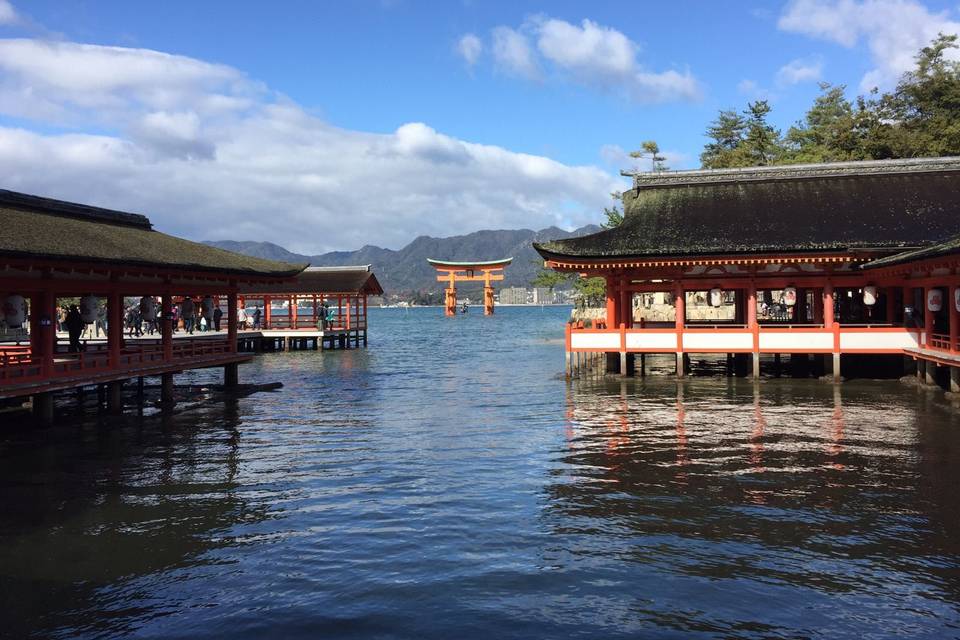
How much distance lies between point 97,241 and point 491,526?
15244 millimetres

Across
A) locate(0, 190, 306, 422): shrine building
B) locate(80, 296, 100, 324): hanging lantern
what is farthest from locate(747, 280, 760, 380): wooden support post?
locate(80, 296, 100, 324): hanging lantern

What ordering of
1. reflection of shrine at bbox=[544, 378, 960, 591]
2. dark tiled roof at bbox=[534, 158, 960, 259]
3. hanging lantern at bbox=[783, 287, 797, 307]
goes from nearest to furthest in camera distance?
reflection of shrine at bbox=[544, 378, 960, 591] → dark tiled roof at bbox=[534, 158, 960, 259] → hanging lantern at bbox=[783, 287, 797, 307]

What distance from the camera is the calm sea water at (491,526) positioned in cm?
811

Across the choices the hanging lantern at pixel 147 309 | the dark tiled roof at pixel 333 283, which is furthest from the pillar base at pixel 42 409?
the dark tiled roof at pixel 333 283

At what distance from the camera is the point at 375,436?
18641 mm

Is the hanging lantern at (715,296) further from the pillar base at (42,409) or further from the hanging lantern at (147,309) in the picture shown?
the pillar base at (42,409)

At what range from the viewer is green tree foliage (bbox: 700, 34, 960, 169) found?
48.2 m

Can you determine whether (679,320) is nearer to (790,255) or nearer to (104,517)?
(790,255)

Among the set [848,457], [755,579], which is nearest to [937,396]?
[848,457]

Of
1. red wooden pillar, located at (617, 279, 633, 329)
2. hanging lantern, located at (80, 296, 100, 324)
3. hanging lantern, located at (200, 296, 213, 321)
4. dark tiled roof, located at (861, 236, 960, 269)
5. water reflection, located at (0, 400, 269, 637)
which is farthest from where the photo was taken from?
hanging lantern, located at (200, 296, 213, 321)

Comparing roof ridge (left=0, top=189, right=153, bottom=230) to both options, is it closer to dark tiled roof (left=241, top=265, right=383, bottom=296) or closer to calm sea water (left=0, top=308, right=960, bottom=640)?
calm sea water (left=0, top=308, right=960, bottom=640)

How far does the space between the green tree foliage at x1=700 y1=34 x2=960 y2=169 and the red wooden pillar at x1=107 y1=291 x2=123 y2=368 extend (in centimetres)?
4613

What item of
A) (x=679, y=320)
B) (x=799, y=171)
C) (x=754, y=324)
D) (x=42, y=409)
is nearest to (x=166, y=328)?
(x=42, y=409)

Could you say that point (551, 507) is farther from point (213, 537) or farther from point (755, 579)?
point (213, 537)
